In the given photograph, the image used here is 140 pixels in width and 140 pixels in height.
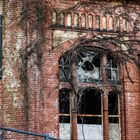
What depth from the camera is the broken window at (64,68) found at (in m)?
17.9

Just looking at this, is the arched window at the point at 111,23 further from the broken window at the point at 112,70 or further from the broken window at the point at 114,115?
the broken window at the point at 114,115

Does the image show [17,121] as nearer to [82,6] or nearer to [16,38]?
[16,38]

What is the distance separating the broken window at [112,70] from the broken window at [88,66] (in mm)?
421

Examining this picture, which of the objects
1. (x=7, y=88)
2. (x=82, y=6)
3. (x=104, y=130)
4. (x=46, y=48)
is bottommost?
(x=104, y=130)

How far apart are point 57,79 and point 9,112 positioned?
6.51 ft

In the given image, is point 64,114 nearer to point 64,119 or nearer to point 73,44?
point 64,119

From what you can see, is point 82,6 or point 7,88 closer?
point 7,88

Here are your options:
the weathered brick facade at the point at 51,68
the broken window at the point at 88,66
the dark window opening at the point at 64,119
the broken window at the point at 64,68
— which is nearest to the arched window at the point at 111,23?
the weathered brick facade at the point at 51,68

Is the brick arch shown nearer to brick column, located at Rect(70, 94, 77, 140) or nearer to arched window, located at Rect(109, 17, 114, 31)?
arched window, located at Rect(109, 17, 114, 31)

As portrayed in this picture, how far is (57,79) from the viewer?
17.7m

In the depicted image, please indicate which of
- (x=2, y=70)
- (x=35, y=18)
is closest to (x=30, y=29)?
(x=35, y=18)

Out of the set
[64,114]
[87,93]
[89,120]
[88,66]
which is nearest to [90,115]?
[89,120]

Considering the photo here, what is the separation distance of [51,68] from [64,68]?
0.60m

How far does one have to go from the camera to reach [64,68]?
711 inches
